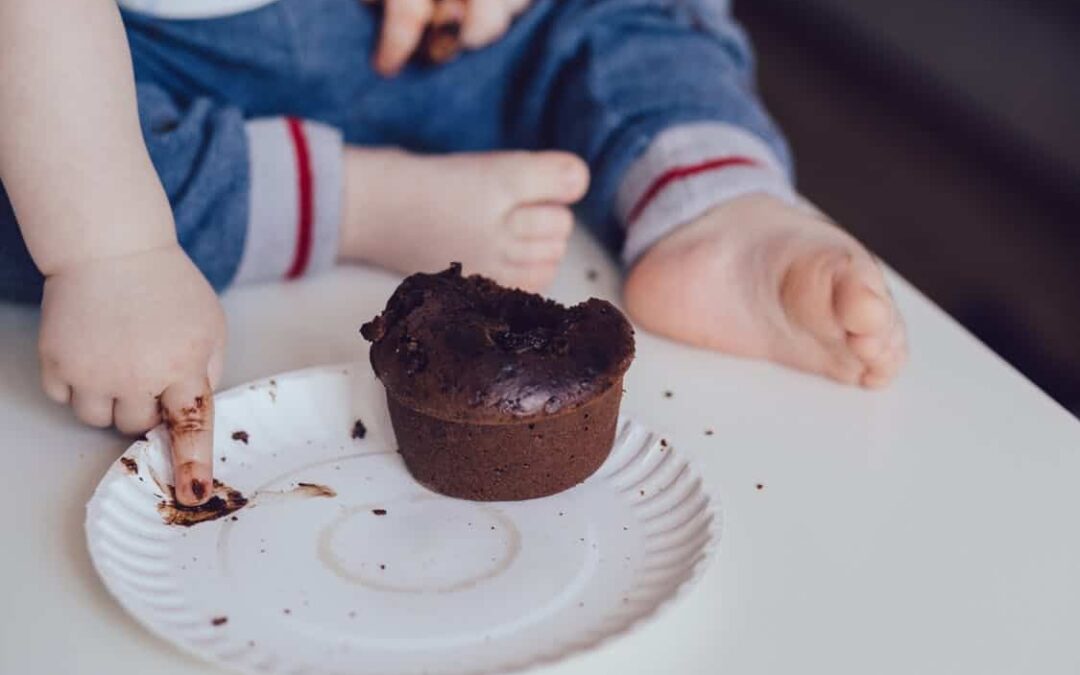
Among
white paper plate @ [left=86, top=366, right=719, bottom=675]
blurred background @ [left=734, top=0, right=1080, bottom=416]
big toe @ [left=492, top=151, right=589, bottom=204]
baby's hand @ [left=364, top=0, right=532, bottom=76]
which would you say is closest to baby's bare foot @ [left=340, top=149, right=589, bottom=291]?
big toe @ [left=492, top=151, right=589, bottom=204]

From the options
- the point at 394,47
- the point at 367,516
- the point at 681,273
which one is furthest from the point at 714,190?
the point at 367,516

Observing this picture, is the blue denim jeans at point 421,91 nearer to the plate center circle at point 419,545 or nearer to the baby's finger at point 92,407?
the baby's finger at point 92,407

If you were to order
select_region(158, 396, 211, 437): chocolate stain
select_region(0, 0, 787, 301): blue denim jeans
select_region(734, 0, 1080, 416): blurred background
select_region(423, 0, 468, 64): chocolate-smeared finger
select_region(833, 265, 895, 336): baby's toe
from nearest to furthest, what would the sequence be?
1. select_region(158, 396, 211, 437): chocolate stain
2. select_region(833, 265, 895, 336): baby's toe
3. select_region(0, 0, 787, 301): blue denim jeans
4. select_region(423, 0, 468, 64): chocolate-smeared finger
5. select_region(734, 0, 1080, 416): blurred background

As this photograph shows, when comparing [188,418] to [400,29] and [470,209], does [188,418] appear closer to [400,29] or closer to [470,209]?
[470,209]

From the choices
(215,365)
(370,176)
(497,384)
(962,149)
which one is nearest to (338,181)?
(370,176)

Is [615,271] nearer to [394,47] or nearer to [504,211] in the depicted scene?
[504,211]

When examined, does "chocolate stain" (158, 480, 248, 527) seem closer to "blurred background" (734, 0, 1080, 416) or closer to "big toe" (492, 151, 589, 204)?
"big toe" (492, 151, 589, 204)
